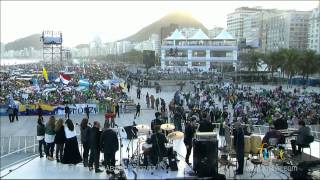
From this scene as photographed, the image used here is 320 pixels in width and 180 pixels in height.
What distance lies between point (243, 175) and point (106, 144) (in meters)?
3.34

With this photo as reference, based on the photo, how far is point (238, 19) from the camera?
182 metres

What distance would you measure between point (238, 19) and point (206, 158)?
178387 millimetres

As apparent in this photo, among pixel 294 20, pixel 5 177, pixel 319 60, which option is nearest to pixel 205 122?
pixel 5 177

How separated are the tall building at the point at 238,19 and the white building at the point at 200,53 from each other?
9015 cm

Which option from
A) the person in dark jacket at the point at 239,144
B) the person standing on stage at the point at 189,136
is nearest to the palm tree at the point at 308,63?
the person standing on stage at the point at 189,136

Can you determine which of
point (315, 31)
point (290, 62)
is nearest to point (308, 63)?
point (290, 62)

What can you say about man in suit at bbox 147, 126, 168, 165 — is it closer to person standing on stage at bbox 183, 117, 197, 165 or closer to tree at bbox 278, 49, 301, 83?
person standing on stage at bbox 183, 117, 197, 165

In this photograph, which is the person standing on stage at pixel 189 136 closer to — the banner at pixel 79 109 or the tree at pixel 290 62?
the banner at pixel 79 109

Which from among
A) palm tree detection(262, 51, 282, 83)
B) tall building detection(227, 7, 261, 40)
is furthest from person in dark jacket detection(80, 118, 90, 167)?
tall building detection(227, 7, 261, 40)

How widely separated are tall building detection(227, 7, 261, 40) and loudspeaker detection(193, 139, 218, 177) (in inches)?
6680

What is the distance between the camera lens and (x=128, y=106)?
27.9 metres

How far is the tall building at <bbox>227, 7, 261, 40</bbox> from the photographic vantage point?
178 metres

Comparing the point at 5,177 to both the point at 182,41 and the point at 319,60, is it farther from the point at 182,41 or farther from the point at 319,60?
the point at 182,41

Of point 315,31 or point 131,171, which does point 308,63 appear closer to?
point 315,31
